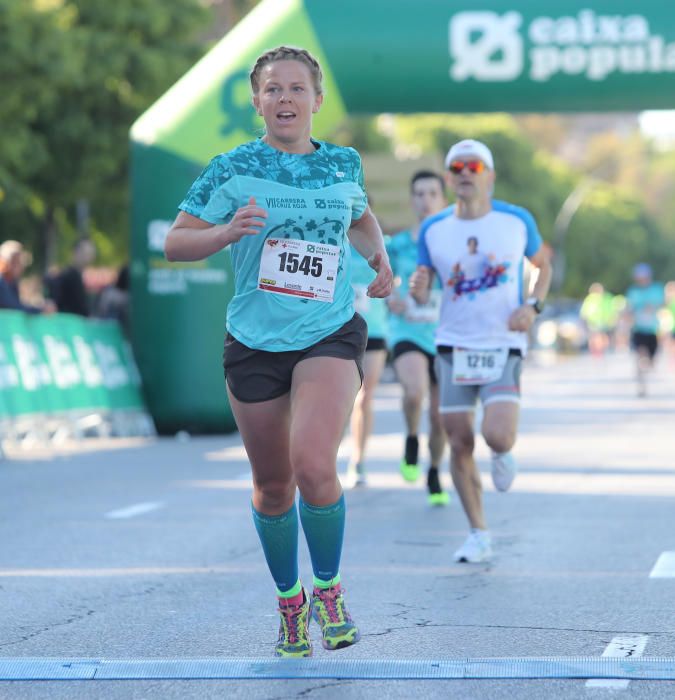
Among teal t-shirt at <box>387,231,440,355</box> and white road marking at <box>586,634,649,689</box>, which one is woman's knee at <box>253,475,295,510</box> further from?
teal t-shirt at <box>387,231,440,355</box>

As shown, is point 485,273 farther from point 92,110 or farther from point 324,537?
point 92,110

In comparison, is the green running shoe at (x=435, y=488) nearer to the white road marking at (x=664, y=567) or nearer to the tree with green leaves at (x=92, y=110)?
the white road marking at (x=664, y=567)

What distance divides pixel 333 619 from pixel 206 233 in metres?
1.29

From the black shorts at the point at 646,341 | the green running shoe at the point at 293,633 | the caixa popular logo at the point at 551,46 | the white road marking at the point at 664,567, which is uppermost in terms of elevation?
the caixa popular logo at the point at 551,46

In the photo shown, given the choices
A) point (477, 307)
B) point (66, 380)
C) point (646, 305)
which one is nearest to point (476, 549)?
point (477, 307)

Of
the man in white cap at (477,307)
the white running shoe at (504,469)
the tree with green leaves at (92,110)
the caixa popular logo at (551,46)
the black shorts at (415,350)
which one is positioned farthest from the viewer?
the tree with green leaves at (92,110)

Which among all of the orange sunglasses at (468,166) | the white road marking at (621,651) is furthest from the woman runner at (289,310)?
the orange sunglasses at (468,166)

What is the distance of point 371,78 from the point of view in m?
17.4

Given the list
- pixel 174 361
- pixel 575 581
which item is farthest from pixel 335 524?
pixel 174 361

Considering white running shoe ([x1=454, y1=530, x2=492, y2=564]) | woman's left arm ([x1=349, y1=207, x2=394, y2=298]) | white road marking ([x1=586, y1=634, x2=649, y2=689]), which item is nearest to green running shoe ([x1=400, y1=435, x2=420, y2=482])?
white running shoe ([x1=454, y1=530, x2=492, y2=564])

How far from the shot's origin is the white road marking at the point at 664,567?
8.18m

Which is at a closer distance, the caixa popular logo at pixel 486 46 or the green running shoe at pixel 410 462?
the green running shoe at pixel 410 462

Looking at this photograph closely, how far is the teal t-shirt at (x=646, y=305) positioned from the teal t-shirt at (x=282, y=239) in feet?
67.6

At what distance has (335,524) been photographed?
19.8ft
